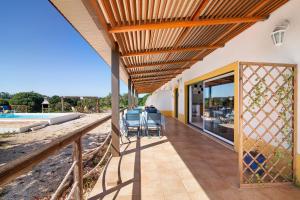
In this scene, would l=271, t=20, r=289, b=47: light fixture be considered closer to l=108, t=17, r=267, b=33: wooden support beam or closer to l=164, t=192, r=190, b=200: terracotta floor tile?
l=108, t=17, r=267, b=33: wooden support beam

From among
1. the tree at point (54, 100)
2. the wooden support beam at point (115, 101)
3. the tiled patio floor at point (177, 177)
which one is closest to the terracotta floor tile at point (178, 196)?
the tiled patio floor at point (177, 177)

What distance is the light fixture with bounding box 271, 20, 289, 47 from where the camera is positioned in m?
2.50

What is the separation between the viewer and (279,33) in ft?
8.34

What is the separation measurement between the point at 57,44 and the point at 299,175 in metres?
23.3

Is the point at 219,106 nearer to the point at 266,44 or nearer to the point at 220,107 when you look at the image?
the point at 220,107

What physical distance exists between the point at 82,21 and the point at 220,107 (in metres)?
4.79

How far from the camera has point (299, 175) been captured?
2354mm

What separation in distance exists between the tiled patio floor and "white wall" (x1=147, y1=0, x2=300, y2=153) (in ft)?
4.70

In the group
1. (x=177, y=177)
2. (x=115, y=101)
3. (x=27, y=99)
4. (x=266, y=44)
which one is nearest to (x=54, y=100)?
(x=27, y=99)

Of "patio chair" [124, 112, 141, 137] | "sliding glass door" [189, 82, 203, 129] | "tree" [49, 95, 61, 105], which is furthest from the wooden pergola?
"tree" [49, 95, 61, 105]

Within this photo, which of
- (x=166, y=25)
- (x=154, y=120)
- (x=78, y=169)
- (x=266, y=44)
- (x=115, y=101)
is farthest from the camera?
(x=154, y=120)

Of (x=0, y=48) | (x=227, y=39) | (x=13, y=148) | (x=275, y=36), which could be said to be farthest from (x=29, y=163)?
(x=0, y=48)

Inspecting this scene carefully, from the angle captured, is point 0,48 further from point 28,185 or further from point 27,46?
point 28,185

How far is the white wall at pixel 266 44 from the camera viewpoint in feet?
7.97
